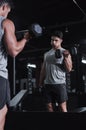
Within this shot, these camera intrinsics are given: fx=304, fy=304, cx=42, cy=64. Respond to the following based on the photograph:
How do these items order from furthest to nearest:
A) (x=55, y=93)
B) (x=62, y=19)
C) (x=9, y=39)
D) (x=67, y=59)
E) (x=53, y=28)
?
(x=53, y=28), (x=62, y=19), (x=55, y=93), (x=67, y=59), (x=9, y=39)

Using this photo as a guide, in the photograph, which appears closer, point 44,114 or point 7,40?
point 7,40

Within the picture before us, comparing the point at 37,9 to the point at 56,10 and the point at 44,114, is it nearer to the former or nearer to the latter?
the point at 56,10

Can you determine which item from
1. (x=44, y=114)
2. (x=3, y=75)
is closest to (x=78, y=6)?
(x=44, y=114)

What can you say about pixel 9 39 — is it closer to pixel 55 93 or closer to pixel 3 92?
pixel 3 92

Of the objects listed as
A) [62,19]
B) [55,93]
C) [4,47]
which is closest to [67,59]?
[55,93]

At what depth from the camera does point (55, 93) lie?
11.4ft

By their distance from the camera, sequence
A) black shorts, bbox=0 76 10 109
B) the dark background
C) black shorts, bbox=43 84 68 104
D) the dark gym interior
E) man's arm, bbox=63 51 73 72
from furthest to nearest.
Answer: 1. the dark background
2. the dark gym interior
3. black shorts, bbox=43 84 68 104
4. man's arm, bbox=63 51 73 72
5. black shorts, bbox=0 76 10 109

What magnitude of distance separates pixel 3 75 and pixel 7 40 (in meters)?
0.23

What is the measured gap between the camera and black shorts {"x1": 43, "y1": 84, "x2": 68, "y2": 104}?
346 cm

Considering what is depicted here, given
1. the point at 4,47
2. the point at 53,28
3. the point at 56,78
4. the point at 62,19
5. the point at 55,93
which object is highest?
the point at 62,19

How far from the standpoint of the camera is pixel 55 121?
2.42 metres

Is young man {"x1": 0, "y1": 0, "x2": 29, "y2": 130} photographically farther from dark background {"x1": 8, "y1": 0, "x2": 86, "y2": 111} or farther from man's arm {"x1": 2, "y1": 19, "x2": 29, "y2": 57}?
dark background {"x1": 8, "y1": 0, "x2": 86, "y2": 111}

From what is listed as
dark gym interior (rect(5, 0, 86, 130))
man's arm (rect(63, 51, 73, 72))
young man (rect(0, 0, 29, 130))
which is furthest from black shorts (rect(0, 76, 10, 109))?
dark gym interior (rect(5, 0, 86, 130))

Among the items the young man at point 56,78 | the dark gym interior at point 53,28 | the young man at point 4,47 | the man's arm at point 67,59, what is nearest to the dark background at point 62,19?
the dark gym interior at point 53,28
